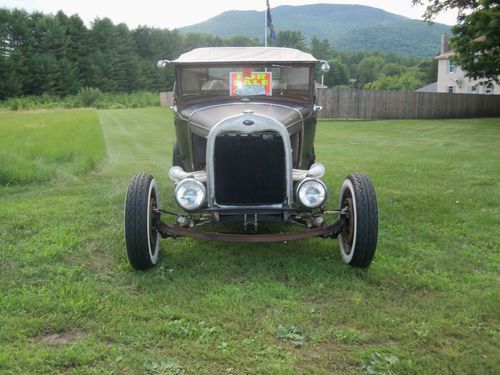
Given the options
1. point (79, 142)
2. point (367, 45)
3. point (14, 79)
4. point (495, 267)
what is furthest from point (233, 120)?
point (367, 45)

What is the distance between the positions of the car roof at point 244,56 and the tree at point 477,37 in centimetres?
1588

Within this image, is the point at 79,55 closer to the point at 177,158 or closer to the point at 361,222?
the point at 177,158

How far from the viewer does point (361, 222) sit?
3.96m

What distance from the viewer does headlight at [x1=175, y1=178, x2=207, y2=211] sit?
4059 millimetres

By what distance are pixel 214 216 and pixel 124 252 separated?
99cm

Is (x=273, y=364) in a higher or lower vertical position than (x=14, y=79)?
lower

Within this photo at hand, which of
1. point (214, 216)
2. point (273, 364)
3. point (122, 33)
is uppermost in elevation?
point (122, 33)

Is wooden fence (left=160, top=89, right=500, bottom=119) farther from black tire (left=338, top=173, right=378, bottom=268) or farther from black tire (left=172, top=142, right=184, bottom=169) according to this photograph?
black tire (left=338, top=173, right=378, bottom=268)

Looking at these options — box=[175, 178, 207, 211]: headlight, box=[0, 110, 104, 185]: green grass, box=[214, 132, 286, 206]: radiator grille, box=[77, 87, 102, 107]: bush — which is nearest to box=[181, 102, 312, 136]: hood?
box=[214, 132, 286, 206]: radiator grille

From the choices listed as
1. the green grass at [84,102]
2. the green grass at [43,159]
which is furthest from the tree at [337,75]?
the green grass at [43,159]

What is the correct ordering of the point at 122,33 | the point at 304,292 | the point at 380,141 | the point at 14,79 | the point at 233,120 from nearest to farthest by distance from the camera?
the point at 304,292
the point at 233,120
the point at 380,141
the point at 14,79
the point at 122,33

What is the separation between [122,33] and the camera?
69375mm

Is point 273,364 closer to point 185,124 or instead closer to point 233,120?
point 233,120

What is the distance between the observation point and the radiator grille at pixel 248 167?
13.7 ft
